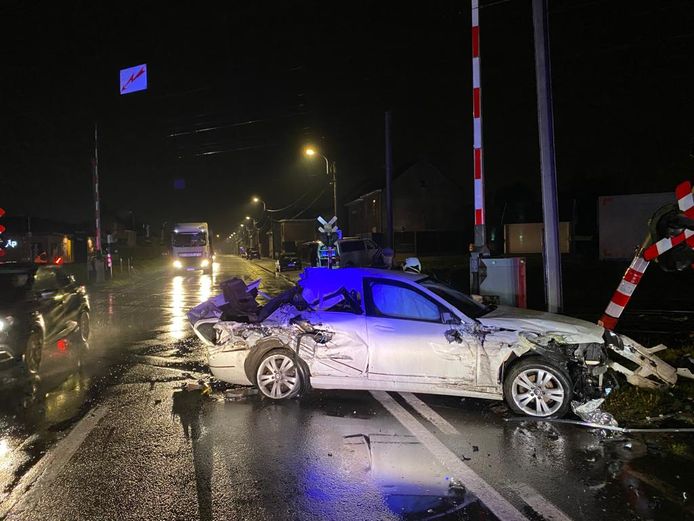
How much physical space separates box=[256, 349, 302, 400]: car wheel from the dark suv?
130 inches

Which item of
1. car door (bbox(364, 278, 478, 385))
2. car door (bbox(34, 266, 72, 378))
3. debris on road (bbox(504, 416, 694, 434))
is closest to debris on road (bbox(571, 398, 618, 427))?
debris on road (bbox(504, 416, 694, 434))

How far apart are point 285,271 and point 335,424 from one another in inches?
1100

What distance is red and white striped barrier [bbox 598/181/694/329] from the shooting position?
6.18 m

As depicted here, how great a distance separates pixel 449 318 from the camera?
5.79 metres

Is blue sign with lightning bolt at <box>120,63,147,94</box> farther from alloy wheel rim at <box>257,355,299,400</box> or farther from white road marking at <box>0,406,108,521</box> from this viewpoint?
white road marking at <box>0,406,108,521</box>

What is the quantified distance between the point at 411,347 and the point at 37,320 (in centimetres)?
525

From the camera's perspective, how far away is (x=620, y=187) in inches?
1864

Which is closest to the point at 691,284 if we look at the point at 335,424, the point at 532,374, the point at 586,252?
the point at 586,252

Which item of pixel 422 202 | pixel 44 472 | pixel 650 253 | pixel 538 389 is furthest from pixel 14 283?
pixel 422 202

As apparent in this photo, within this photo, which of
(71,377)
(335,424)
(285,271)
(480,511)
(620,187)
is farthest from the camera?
(620,187)

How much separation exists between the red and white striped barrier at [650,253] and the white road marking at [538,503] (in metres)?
3.82

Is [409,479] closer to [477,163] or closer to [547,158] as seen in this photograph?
[547,158]

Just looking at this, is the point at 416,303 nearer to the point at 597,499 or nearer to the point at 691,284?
the point at 597,499

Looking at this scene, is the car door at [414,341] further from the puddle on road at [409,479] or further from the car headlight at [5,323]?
the car headlight at [5,323]
